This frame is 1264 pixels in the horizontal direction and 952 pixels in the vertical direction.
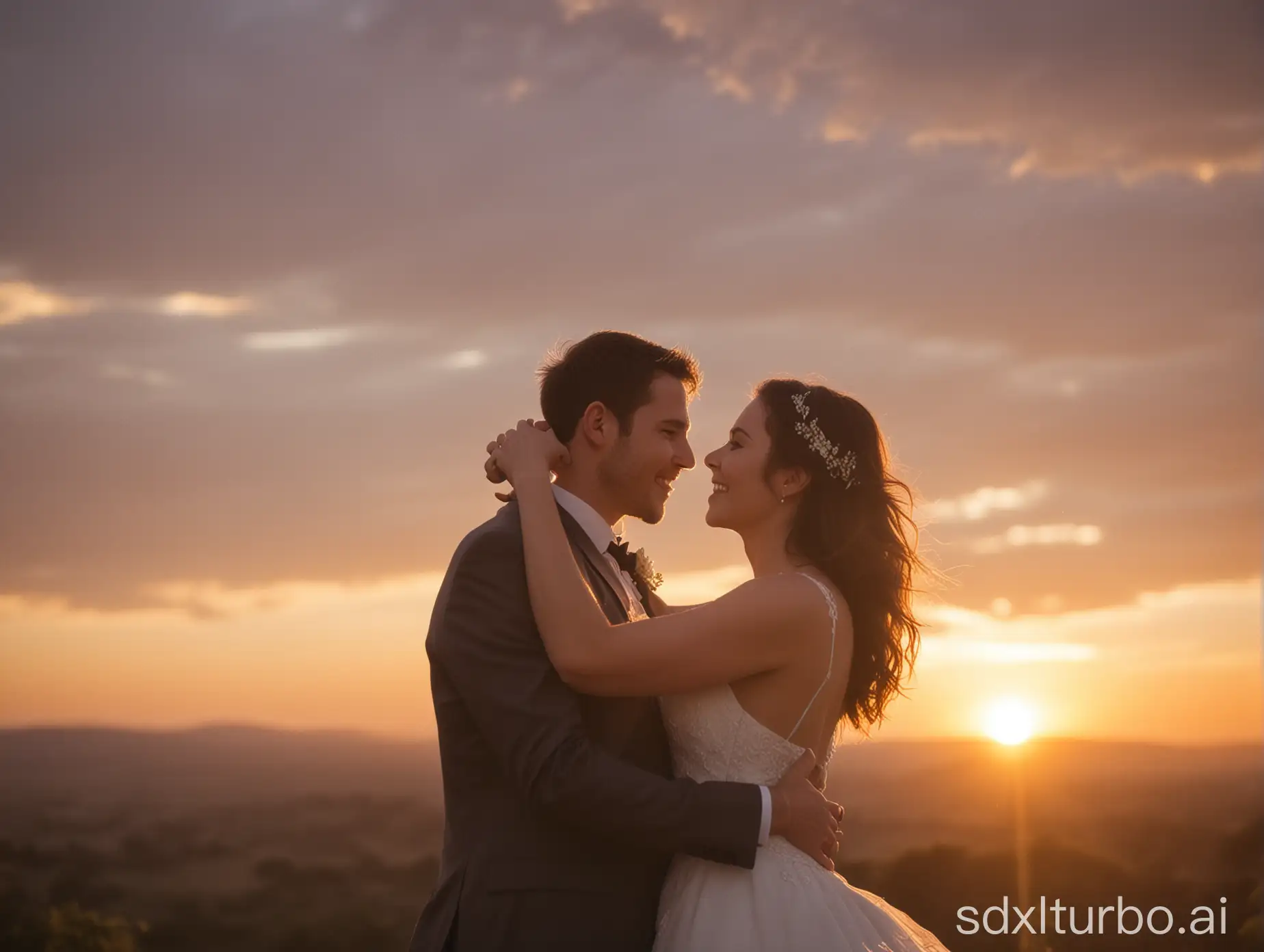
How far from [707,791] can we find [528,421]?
1690 millimetres

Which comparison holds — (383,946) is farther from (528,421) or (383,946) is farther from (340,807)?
(528,421)

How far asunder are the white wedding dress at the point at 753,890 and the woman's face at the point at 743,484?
0.46 meters

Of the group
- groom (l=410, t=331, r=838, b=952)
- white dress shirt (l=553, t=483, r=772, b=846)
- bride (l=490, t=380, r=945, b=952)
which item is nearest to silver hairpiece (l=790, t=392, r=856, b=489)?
bride (l=490, t=380, r=945, b=952)

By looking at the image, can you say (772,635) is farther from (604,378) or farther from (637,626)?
(604,378)

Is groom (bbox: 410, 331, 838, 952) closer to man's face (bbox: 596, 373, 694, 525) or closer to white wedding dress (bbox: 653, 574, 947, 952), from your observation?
white wedding dress (bbox: 653, 574, 947, 952)

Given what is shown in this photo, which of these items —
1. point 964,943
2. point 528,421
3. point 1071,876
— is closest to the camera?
point 528,421

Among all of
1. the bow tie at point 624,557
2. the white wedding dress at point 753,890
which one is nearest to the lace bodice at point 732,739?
the white wedding dress at point 753,890

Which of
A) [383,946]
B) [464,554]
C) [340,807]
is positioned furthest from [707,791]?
[340,807]

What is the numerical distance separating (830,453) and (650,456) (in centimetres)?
79

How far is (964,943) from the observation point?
15500mm

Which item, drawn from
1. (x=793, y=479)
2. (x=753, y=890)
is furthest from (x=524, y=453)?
(x=753, y=890)

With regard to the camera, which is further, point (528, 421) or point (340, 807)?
point (340, 807)

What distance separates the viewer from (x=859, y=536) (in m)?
5.16

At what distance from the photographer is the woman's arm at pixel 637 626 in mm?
4379
